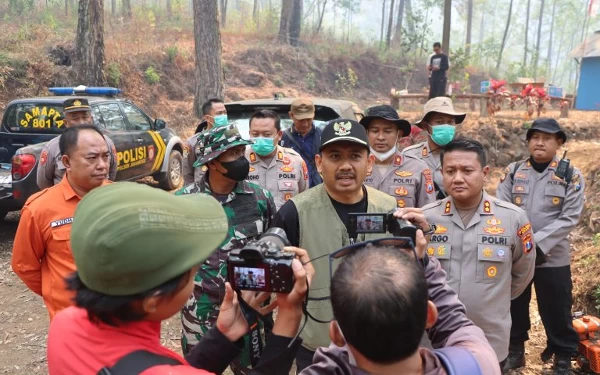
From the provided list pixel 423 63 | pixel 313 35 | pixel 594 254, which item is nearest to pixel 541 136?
pixel 594 254

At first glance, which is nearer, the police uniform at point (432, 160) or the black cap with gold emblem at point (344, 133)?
the black cap with gold emblem at point (344, 133)

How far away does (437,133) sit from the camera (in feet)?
13.6

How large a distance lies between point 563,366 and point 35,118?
7068mm

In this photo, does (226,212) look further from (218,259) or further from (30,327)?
(30,327)

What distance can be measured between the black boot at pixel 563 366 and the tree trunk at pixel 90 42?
11695 millimetres

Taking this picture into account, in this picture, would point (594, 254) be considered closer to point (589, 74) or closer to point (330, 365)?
point (330, 365)

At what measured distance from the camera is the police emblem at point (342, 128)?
7.84 ft

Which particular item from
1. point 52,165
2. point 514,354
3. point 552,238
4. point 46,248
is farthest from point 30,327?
point 552,238

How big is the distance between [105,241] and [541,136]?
3463mm

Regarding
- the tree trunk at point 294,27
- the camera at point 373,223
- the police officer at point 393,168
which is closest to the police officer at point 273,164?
the police officer at point 393,168

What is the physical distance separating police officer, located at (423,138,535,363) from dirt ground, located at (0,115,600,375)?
1507 millimetres

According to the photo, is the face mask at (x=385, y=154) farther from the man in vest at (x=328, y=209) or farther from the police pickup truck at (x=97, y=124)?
the police pickup truck at (x=97, y=124)

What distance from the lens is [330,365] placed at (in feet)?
3.93

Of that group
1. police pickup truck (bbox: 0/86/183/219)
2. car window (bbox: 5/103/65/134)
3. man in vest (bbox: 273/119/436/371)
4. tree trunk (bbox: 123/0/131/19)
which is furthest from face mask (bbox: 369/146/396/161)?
tree trunk (bbox: 123/0/131/19)
